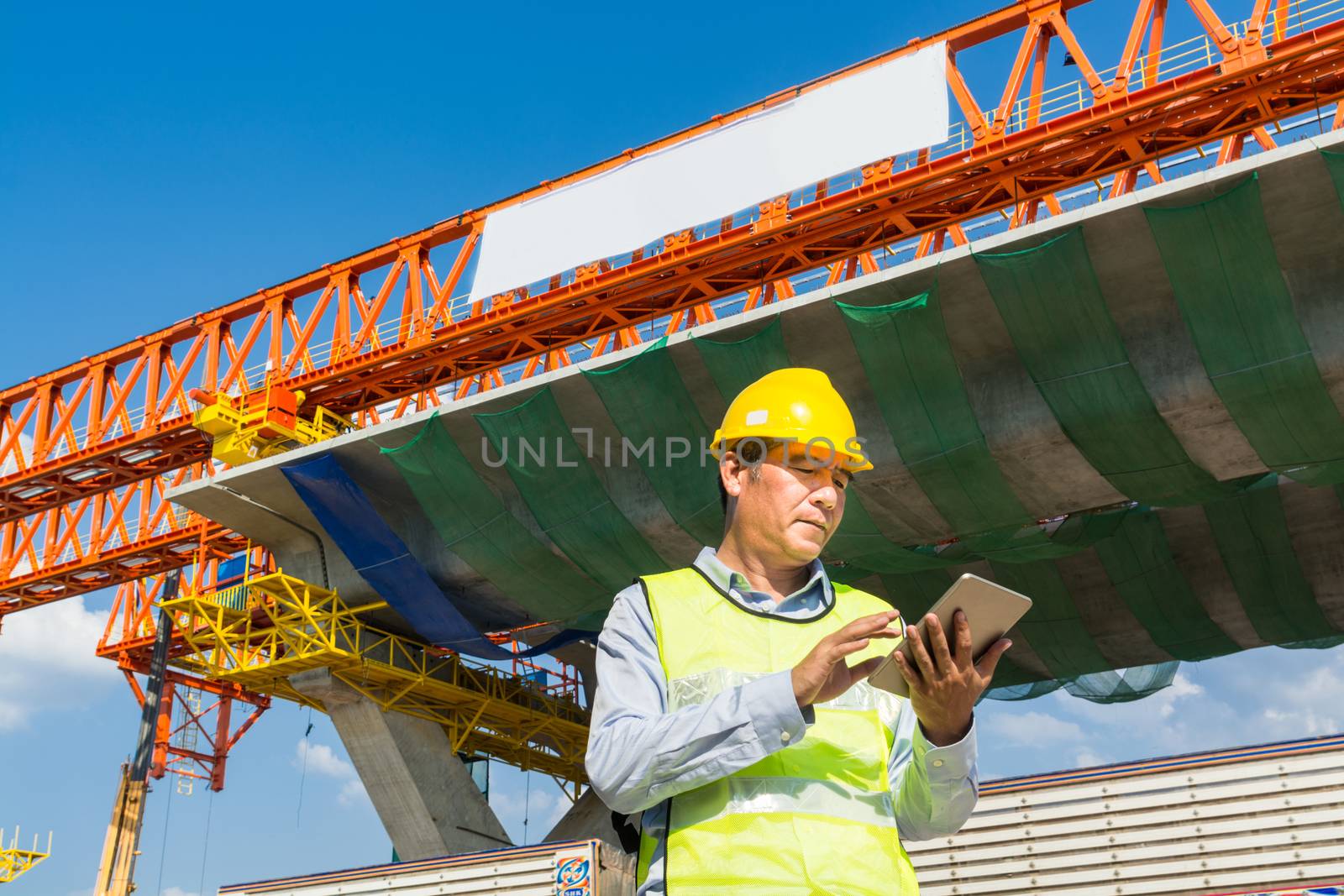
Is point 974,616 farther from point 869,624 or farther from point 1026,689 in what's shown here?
point 1026,689

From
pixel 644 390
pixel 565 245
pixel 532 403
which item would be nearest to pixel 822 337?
pixel 644 390

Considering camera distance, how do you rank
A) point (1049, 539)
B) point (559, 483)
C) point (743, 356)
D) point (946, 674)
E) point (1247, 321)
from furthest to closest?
point (559, 483), point (1049, 539), point (743, 356), point (1247, 321), point (946, 674)

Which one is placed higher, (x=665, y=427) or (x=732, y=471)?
(x=665, y=427)

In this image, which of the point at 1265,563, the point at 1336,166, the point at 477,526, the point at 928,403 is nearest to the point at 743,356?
the point at 928,403

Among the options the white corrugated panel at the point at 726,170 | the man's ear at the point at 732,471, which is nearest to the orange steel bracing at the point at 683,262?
the white corrugated panel at the point at 726,170

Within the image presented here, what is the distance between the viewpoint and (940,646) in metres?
2.72

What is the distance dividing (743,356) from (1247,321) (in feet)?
21.8

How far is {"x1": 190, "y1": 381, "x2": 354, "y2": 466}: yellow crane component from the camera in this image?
988 inches

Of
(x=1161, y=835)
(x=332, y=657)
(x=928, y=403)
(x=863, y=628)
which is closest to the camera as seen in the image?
(x=863, y=628)

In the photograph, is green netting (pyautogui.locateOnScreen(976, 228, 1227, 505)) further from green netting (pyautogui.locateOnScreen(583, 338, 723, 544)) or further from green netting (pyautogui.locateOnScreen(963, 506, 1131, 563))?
green netting (pyautogui.locateOnScreen(583, 338, 723, 544))

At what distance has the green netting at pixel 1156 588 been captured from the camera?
75.6 feet

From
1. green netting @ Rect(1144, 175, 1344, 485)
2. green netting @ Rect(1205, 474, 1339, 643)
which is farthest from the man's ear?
green netting @ Rect(1205, 474, 1339, 643)

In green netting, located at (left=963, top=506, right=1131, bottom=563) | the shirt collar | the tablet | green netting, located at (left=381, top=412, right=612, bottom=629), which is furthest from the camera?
green netting, located at (left=381, top=412, right=612, bottom=629)

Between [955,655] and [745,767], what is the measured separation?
512 mm
